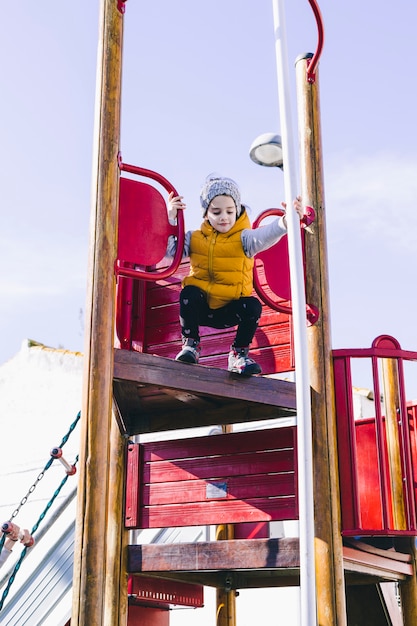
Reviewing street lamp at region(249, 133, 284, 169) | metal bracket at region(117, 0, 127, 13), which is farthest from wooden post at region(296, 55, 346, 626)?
metal bracket at region(117, 0, 127, 13)

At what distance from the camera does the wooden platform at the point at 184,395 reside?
4859 mm

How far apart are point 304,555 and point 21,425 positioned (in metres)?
11.2

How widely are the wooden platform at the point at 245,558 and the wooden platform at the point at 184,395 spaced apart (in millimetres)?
789

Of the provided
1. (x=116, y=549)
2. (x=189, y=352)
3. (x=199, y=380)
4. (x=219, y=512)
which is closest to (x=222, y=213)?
A: (x=189, y=352)

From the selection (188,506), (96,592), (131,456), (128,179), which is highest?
(128,179)

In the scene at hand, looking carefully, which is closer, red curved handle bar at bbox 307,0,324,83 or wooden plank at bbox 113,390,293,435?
red curved handle bar at bbox 307,0,324,83

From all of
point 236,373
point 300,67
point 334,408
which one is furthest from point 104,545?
point 300,67

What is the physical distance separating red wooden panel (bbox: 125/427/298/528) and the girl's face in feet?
4.19

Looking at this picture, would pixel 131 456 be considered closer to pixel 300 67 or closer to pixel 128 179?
pixel 128 179

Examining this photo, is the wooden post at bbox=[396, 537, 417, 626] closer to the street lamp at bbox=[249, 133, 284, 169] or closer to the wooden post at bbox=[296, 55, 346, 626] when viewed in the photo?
the wooden post at bbox=[296, 55, 346, 626]

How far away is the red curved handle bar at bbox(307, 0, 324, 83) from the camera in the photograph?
5.29 metres

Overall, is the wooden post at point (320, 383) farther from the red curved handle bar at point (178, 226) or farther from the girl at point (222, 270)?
the red curved handle bar at point (178, 226)

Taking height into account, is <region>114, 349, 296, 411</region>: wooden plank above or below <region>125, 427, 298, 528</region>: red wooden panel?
above

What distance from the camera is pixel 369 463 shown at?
6066 mm
